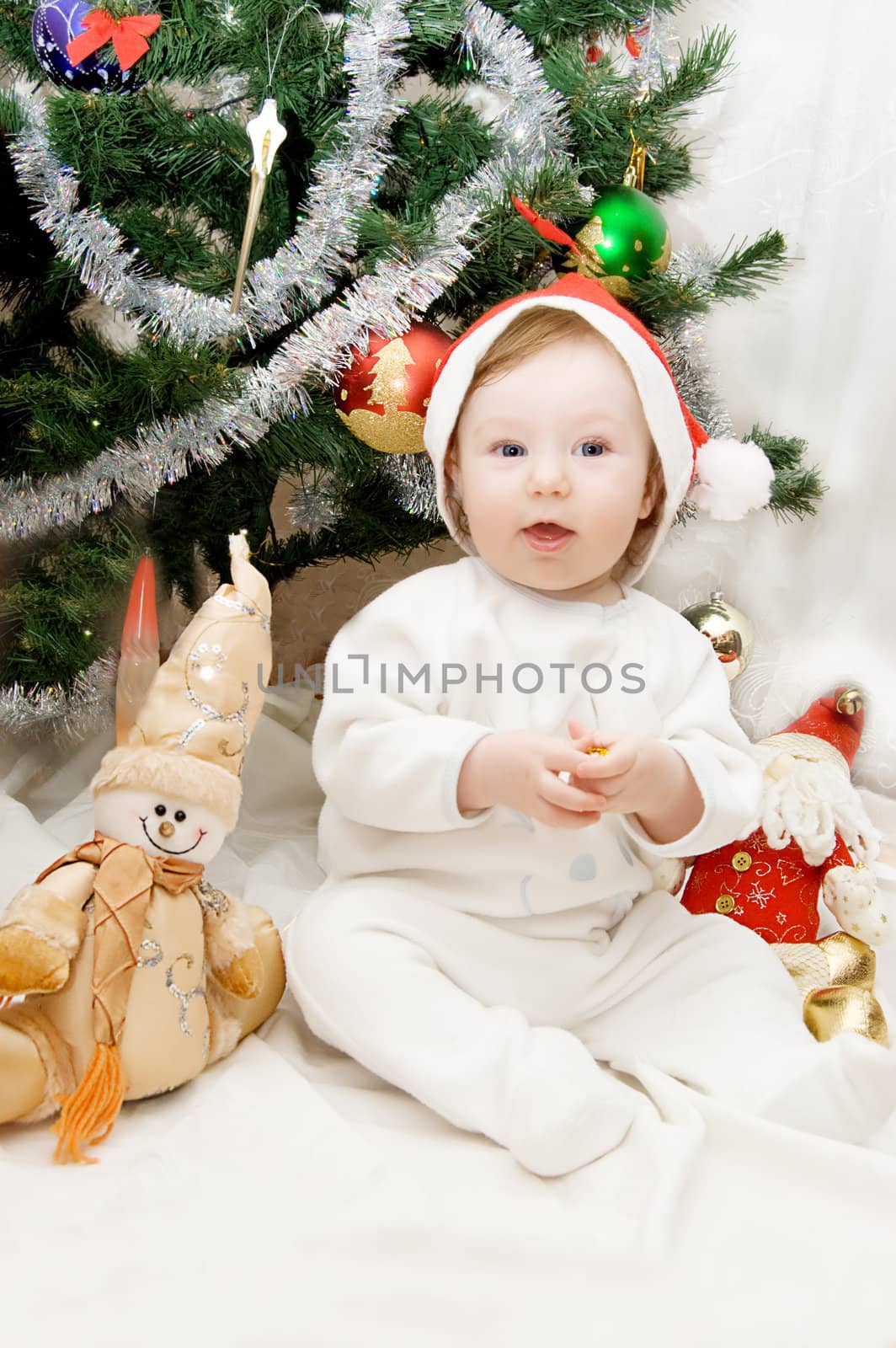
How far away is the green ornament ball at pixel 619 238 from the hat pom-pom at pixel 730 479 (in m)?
0.22

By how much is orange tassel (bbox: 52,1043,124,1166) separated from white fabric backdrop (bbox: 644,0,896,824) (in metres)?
1.14

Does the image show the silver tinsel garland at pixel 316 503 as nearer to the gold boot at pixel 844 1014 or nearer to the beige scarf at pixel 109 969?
the beige scarf at pixel 109 969

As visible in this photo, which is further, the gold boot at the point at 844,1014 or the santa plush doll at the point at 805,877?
the santa plush doll at the point at 805,877

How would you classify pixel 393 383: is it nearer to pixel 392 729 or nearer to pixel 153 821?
pixel 392 729

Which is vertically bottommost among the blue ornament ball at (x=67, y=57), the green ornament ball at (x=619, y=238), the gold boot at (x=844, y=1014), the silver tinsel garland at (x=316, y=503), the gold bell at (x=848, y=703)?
the gold boot at (x=844, y=1014)

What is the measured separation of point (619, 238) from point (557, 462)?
0.36m

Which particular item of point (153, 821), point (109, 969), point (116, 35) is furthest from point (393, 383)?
point (109, 969)

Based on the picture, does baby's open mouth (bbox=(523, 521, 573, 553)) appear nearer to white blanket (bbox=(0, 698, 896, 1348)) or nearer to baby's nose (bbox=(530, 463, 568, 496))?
baby's nose (bbox=(530, 463, 568, 496))

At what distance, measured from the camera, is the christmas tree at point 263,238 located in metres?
1.02

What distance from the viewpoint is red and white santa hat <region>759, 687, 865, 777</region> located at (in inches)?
48.4

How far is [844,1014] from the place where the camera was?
96 cm

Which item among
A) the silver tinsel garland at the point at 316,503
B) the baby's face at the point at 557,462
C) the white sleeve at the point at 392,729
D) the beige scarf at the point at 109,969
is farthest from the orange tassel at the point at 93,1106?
the silver tinsel garland at the point at 316,503

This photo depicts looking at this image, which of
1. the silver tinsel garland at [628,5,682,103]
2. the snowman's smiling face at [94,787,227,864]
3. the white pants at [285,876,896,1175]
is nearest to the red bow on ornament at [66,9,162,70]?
the silver tinsel garland at [628,5,682,103]

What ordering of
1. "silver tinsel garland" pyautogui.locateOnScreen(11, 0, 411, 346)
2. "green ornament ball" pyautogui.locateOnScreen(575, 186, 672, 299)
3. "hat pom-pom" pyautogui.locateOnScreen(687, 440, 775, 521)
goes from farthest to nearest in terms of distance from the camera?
"hat pom-pom" pyautogui.locateOnScreen(687, 440, 775, 521) → "green ornament ball" pyautogui.locateOnScreen(575, 186, 672, 299) → "silver tinsel garland" pyautogui.locateOnScreen(11, 0, 411, 346)
